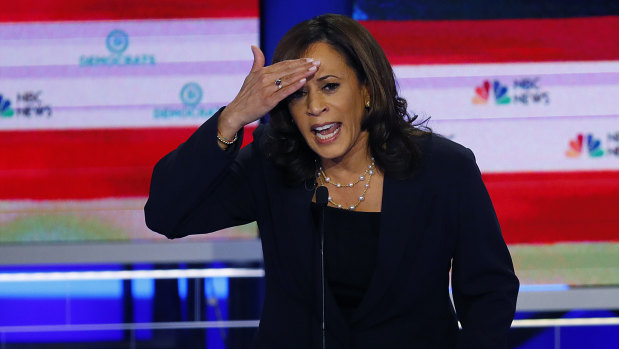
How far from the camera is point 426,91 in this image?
2.89m

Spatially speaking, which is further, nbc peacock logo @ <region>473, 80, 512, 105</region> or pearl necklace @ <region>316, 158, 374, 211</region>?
nbc peacock logo @ <region>473, 80, 512, 105</region>

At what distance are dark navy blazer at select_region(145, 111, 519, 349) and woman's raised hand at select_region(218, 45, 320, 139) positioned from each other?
37 millimetres

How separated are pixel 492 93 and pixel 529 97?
5.7 inches

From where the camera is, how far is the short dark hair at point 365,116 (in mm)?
1505

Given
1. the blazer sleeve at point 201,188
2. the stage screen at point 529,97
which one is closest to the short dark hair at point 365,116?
the blazer sleeve at point 201,188

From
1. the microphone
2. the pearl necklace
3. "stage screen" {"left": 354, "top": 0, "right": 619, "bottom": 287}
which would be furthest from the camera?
"stage screen" {"left": 354, "top": 0, "right": 619, "bottom": 287}

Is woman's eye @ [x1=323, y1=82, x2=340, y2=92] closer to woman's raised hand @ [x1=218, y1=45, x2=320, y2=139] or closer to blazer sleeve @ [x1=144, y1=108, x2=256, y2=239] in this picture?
woman's raised hand @ [x1=218, y1=45, x2=320, y2=139]

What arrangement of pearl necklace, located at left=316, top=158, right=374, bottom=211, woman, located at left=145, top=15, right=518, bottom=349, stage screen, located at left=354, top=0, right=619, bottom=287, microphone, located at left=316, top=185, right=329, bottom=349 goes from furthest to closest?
stage screen, located at left=354, top=0, right=619, bottom=287 → pearl necklace, located at left=316, top=158, right=374, bottom=211 → woman, located at left=145, top=15, right=518, bottom=349 → microphone, located at left=316, top=185, right=329, bottom=349

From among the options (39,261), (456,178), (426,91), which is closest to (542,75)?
(426,91)

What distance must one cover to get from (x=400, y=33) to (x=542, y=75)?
1.91 feet

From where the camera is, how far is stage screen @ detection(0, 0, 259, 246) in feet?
9.46

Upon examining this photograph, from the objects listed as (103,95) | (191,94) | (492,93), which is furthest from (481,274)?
(103,95)

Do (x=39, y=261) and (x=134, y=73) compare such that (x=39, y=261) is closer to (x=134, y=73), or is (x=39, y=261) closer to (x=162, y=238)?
(x=162, y=238)

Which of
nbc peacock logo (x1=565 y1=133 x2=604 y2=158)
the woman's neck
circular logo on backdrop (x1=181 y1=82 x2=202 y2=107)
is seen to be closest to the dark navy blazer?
the woman's neck
